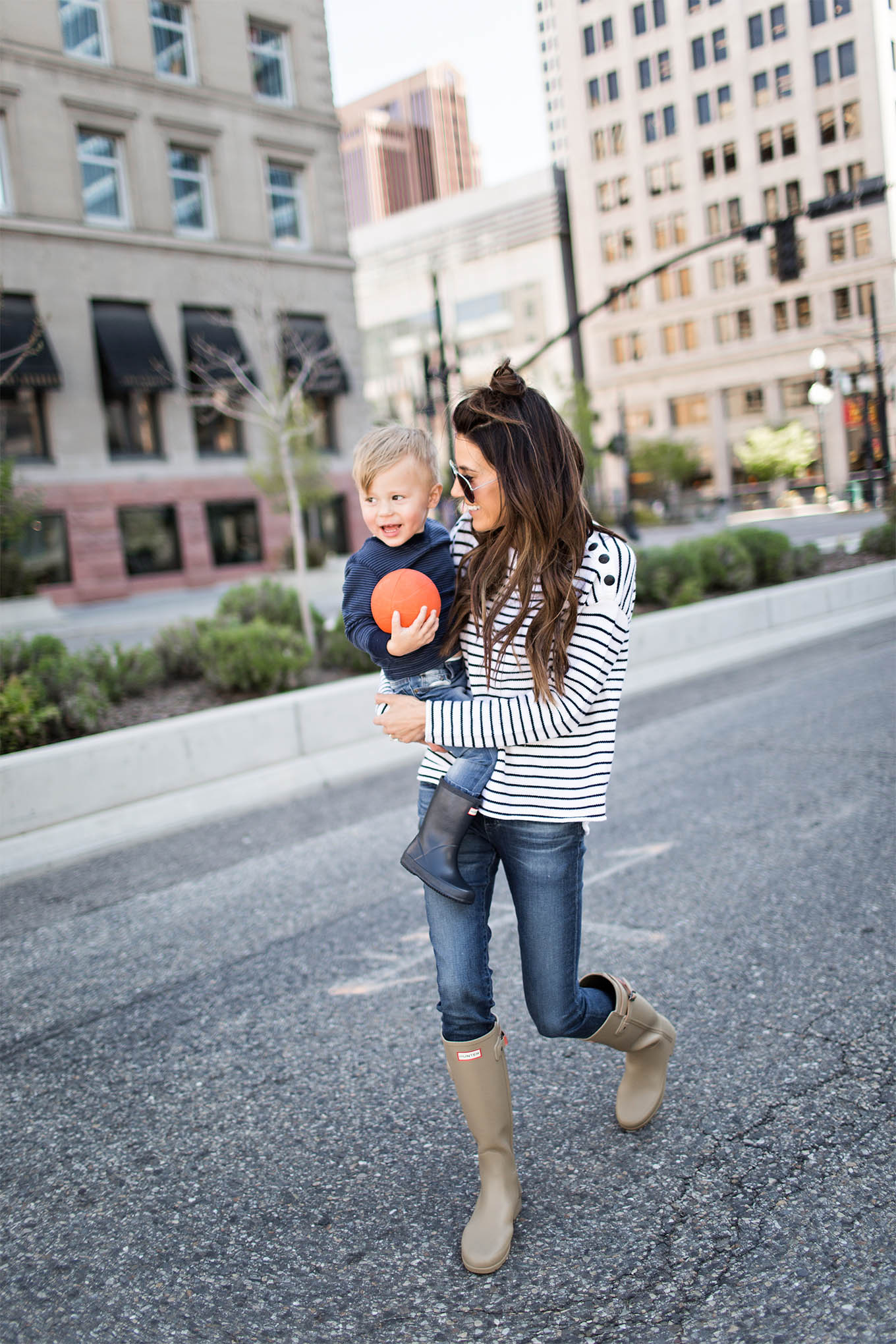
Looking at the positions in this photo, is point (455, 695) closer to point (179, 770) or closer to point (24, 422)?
point (179, 770)

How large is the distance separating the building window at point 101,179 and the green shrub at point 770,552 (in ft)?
67.6

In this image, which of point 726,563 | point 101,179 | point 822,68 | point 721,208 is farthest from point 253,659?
point 721,208

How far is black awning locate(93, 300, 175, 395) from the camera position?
91.0 feet

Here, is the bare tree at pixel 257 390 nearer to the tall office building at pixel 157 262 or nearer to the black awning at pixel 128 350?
the tall office building at pixel 157 262

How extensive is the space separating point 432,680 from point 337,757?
5.95 meters

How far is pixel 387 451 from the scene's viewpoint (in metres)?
2.42

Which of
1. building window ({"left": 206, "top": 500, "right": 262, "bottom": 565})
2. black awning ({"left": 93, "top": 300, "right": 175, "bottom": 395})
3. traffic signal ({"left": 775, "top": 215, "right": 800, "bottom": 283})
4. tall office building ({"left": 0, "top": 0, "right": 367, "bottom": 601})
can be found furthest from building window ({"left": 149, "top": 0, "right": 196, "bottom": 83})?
traffic signal ({"left": 775, "top": 215, "right": 800, "bottom": 283})

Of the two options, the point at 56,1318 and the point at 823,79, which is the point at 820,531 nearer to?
the point at 823,79

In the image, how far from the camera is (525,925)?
255cm

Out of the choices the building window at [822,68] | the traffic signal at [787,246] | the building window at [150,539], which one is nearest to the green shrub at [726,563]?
the traffic signal at [787,246]

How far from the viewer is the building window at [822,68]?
4759 cm

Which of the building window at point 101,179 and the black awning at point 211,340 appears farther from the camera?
the black awning at point 211,340

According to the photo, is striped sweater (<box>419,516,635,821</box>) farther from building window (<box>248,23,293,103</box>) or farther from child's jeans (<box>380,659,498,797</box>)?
building window (<box>248,23,293,103</box>)

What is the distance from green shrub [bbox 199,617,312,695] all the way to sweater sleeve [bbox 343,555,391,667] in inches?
284
